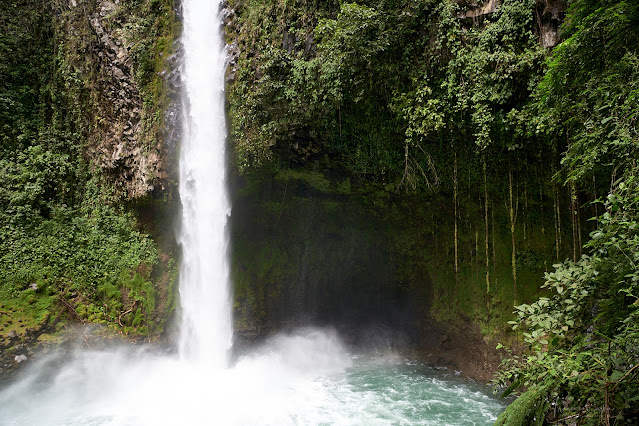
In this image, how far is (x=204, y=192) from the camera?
916 cm

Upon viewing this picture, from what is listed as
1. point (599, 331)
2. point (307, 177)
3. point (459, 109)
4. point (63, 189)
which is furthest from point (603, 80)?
point (63, 189)

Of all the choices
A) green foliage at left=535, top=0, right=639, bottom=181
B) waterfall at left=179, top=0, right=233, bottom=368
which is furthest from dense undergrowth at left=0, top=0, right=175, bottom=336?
green foliage at left=535, top=0, right=639, bottom=181

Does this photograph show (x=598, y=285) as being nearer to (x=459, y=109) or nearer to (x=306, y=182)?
(x=459, y=109)

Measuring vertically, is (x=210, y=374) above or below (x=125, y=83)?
below

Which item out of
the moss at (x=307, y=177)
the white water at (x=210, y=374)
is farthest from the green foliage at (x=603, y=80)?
the moss at (x=307, y=177)

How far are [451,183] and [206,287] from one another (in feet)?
19.8

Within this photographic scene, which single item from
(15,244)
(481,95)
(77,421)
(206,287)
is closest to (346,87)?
(481,95)

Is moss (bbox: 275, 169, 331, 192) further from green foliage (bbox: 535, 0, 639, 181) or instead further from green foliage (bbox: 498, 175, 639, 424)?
green foliage (bbox: 498, 175, 639, 424)

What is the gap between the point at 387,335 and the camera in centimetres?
1034

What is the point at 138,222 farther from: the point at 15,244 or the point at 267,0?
the point at 267,0

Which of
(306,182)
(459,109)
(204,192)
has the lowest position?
(204,192)

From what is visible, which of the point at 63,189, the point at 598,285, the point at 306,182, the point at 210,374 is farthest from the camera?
the point at 63,189

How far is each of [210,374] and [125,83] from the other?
7406 millimetres

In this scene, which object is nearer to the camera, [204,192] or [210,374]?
[210,374]
